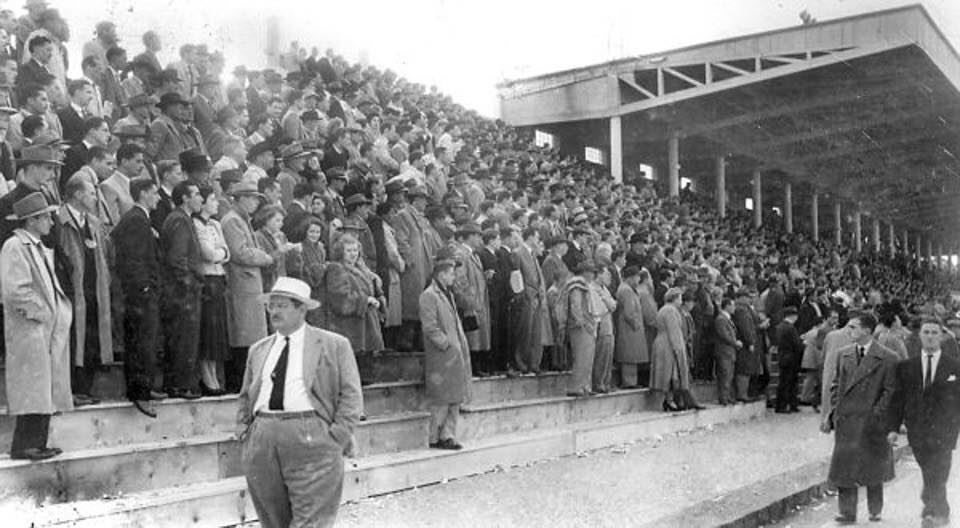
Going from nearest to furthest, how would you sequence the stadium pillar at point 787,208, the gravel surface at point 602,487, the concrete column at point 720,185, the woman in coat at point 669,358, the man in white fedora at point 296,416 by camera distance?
the man in white fedora at point 296,416, the gravel surface at point 602,487, the woman in coat at point 669,358, the concrete column at point 720,185, the stadium pillar at point 787,208

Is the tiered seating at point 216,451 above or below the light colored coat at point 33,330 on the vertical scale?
below

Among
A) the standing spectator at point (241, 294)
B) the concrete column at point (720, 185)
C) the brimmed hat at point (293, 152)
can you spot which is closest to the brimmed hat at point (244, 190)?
the standing spectator at point (241, 294)

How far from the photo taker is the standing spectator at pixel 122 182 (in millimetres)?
8820

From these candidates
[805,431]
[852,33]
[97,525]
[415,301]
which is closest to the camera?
[97,525]

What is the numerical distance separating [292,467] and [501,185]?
14454 millimetres

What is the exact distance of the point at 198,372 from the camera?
28.6 feet

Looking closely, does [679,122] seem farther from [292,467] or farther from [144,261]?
[292,467]

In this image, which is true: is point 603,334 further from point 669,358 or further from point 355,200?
point 355,200

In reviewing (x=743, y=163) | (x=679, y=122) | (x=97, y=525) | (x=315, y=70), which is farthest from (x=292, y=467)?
(x=743, y=163)

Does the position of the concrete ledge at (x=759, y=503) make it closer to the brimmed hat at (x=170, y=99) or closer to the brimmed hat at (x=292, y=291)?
the brimmed hat at (x=292, y=291)

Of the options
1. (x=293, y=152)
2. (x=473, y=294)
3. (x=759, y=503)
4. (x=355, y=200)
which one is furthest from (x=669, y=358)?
(x=293, y=152)

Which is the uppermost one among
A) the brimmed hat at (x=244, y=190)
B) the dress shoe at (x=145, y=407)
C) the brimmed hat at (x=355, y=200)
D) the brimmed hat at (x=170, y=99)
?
the brimmed hat at (x=170, y=99)

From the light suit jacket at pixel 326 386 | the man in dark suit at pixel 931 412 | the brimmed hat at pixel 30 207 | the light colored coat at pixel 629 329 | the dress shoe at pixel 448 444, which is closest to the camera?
the light suit jacket at pixel 326 386

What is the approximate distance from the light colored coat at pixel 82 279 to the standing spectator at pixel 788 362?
41.8ft
